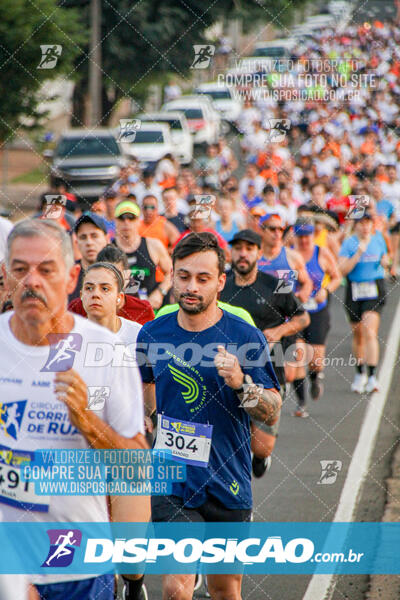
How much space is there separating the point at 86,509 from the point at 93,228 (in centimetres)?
484

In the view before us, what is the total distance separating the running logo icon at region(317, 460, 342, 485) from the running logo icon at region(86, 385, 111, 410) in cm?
484

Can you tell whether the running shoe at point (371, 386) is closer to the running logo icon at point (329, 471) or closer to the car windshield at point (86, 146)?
the running logo icon at point (329, 471)

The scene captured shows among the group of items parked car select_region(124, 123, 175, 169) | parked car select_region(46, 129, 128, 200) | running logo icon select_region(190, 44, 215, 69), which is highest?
parked car select_region(124, 123, 175, 169)

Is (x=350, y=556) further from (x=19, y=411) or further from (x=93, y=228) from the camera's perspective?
(x=19, y=411)

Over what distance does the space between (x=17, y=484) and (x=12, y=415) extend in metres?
0.26

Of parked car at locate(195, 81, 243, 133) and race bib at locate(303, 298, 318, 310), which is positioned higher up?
parked car at locate(195, 81, 243, 133)

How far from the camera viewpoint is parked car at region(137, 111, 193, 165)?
34312 millimetres

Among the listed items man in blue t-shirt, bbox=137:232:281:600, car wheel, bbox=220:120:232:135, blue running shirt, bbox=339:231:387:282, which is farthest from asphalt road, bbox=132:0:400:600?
car wheel, bbox=220:120:232:135

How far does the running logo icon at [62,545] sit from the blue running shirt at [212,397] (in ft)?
4.56

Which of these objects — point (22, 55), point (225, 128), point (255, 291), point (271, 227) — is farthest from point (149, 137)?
point (255, 291)

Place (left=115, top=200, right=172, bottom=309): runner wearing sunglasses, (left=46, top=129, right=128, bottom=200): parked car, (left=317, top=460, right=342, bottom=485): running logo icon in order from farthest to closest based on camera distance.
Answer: (left=46, top=129, right=128, bottom=200): parked car, (left=115, top=200, right=172, bottom=309): runner wearing sunglasses, (left=317, top=460, right=342, bottom=485): running logo icon

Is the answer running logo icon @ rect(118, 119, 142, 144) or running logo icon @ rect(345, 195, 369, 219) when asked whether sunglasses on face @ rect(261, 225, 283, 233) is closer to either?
running logo icon @ rect(118, 119, 142, 144)

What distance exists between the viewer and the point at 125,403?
4.29m

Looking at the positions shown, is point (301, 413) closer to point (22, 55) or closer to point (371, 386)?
point (371, 386)
